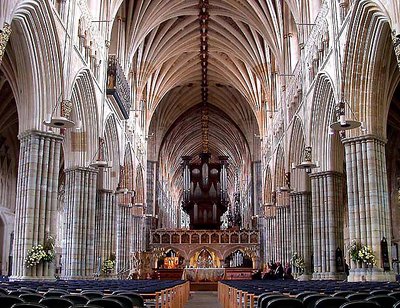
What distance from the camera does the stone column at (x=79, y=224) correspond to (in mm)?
25688

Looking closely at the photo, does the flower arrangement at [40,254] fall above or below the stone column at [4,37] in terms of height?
below

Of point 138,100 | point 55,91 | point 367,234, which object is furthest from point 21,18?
point 138,100

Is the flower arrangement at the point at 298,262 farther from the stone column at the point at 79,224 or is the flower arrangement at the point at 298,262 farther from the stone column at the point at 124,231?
the stone column at the point at 124,231

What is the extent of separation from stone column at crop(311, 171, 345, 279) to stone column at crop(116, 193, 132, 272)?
17.0 m

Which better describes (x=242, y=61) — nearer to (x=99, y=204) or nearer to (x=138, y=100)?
(x=138, y=100)

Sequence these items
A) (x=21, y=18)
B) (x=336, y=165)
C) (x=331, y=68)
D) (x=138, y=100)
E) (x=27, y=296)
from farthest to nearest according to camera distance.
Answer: (x=138, y=100) < (x=336, y=165) < (x=331, y=68) < (x=21, y=18) < (x=27, y=296)

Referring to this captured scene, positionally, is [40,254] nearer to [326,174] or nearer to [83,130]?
[83,130]

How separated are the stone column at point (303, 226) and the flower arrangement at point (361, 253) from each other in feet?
35.8

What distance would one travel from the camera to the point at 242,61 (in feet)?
161

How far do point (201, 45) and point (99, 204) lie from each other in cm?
2152

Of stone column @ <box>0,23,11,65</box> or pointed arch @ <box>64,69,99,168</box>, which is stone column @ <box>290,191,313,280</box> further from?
stone column @ <box>0,23,11,65</box>

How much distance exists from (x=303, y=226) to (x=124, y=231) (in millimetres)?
14371

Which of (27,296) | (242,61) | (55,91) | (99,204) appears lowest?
(27,296)

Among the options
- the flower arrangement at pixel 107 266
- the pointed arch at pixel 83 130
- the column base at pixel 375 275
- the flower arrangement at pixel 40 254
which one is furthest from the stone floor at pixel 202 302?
the pointed arch at pixel 83 130
